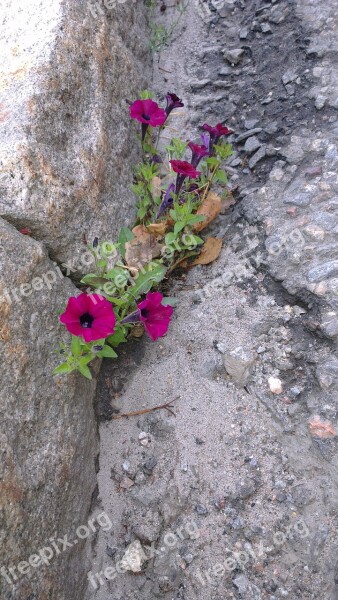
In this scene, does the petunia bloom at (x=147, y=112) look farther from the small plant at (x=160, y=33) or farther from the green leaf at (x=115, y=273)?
the small plant at (x=160, y=33)

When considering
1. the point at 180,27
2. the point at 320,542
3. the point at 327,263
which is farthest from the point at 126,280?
the point at 180,27

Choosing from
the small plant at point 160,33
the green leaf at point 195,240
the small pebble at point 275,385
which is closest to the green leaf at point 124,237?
the green leaf at point 195,240

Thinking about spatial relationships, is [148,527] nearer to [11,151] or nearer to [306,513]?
[306,513]

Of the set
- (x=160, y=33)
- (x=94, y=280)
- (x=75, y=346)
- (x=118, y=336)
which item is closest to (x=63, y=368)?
(x=75, y=346)

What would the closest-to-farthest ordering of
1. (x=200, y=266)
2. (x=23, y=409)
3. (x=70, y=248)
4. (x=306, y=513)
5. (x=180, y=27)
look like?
(x=23, y=409) < (x=306, y=513) < (x=70, y=248) < (x=200, y=266) < (x=180, y=27)

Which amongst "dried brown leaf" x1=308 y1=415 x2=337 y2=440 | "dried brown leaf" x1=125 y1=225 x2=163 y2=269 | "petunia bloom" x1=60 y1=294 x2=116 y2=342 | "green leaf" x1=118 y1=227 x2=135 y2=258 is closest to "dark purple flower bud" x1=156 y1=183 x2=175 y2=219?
"dried brown leaf" x1=125 y1=225 x2=163 y2=269

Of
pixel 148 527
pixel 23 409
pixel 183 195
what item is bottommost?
pixel 148 527

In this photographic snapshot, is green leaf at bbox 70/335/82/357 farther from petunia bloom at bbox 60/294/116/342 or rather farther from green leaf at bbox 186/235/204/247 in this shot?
green leaf at bbox 186/235/204/247
